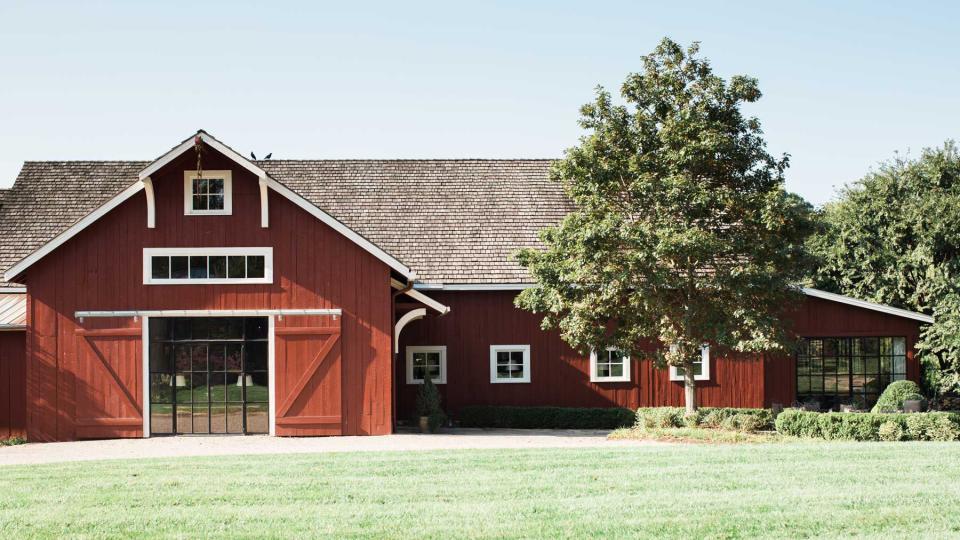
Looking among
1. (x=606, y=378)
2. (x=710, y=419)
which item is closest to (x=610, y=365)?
(x=606, y=378)

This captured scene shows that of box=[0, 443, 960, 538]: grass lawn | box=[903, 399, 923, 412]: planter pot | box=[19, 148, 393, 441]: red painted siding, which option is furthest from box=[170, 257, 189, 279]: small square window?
box=[903, 399, 923, 412]: planter pot

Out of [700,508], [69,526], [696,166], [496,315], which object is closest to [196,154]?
[496,315]

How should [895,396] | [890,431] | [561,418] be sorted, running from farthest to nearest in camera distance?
[561,418] → [895,396] → [890,431]

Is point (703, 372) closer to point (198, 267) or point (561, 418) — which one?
point (561, 418)

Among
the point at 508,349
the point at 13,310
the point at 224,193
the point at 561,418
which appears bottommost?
the point at 561,418

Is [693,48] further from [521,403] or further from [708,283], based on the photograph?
[521,403]

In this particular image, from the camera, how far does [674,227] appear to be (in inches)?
846

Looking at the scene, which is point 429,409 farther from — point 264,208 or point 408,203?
point 408,203

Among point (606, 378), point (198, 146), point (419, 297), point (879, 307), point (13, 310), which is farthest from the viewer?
point (879, 307)

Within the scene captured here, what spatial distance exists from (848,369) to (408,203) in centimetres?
1182

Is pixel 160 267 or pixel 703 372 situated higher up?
pixel 160 267

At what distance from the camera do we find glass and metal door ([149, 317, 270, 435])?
72.1 ft

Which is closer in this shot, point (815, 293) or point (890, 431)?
point (890, 431)

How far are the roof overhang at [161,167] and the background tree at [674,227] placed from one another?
10.4ft
